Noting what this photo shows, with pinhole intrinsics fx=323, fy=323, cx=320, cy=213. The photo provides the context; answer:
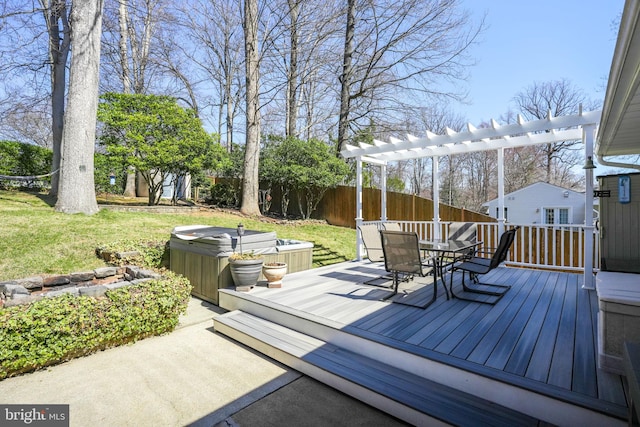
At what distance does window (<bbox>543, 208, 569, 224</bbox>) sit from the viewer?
15562 mm

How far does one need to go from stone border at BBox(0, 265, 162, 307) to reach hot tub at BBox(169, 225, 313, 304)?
24.1 inches

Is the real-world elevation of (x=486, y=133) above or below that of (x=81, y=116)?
below

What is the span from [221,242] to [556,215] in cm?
1703

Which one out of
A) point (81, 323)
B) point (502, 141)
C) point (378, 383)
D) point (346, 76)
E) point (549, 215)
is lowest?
point (378, 383)

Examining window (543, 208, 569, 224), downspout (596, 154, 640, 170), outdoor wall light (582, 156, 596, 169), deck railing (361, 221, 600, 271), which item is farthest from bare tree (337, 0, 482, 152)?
outdoor wall light (582, 156, 596, 169)

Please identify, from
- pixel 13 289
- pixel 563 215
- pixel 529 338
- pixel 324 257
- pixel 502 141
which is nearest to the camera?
pixel 529 338

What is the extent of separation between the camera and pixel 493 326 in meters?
3.11

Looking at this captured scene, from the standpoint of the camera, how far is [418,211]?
35.6 feet

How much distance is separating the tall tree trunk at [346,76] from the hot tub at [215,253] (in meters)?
8.08

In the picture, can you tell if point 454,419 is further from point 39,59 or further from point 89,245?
point 39,59

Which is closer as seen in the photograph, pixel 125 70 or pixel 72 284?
pixel 72 284

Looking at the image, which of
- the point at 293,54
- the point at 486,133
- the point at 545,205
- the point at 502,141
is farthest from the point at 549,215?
the point at 293,54

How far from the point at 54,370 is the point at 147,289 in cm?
103

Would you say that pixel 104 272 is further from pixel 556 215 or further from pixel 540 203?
pixel 556 215
